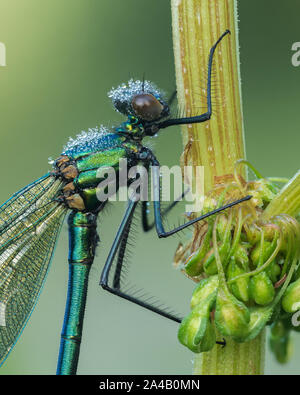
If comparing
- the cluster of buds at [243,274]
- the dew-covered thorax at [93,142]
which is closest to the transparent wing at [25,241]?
the dew-covered thorax at [93,142]

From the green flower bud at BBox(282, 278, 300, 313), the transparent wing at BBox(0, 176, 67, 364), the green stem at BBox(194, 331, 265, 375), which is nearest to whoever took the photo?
the green flower bud at BBox(282, 278, 300, 313)

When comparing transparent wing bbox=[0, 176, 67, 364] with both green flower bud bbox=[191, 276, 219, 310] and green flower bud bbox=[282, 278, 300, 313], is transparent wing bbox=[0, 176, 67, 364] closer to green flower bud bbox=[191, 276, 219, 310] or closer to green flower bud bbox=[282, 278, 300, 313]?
green flower bud bbox=[191, 276, 219, 310]

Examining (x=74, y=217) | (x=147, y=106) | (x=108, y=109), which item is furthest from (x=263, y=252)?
(x=108, y=109)

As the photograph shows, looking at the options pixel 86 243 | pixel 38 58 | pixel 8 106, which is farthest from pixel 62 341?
pixel 38 58

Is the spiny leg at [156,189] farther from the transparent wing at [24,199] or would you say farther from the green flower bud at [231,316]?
the green flower bud at [231,316]

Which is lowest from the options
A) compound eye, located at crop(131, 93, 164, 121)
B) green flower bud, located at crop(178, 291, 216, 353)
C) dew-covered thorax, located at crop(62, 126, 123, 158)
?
green flower bud, located at crop(178, 291, 216, 353)

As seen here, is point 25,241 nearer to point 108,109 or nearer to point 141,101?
point 141,101

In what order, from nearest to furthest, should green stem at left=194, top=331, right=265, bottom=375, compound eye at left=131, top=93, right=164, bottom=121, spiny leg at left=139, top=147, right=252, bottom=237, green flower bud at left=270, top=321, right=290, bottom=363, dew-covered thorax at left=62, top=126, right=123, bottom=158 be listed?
green stem at left=194, top=331, right=265, bottom=375
green flower bud at left=270, top=321, right=290, bottom=363
spiny leg at left=139, top=147, right=252, bottom=237
compound eye at left=131, top=93, right=164, bottom=121
dew-covered thorax at left=62, top=126, right=123, bottom=158

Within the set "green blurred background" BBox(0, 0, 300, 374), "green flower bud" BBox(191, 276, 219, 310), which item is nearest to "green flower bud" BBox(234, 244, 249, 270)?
"green flower bud" BBox(191, 276, 219, 310)
